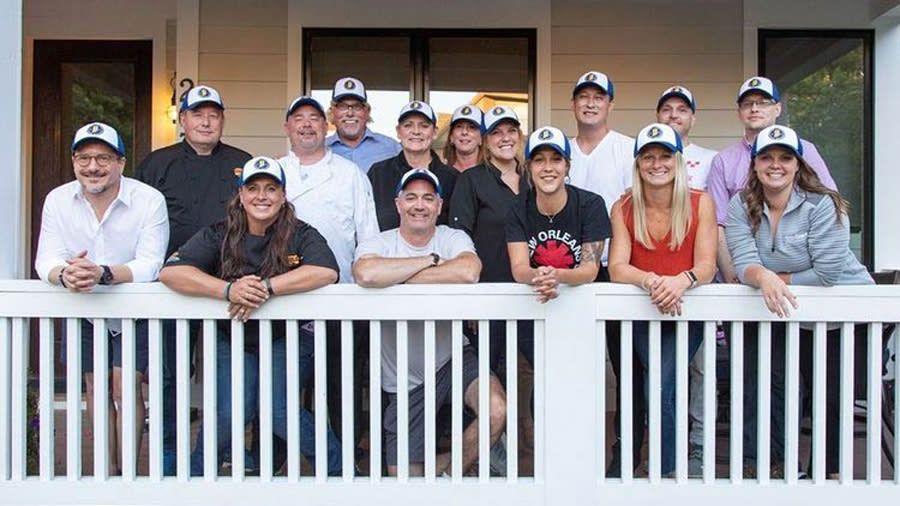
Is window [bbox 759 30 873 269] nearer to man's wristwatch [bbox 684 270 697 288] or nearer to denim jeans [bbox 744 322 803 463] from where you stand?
denim jeans [bbox 744 322 803 463]

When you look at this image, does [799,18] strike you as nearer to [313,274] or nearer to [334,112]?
[334,112]

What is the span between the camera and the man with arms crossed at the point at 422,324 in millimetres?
2980

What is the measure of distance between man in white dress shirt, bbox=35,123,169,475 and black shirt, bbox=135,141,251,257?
459mm

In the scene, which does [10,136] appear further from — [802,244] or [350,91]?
[802,244]

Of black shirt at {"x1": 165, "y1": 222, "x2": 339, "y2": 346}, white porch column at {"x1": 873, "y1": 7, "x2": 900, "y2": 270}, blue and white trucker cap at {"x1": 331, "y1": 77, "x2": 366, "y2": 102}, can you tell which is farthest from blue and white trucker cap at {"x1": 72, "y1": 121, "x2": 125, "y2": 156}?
white porch column at {"x1": 873, "y1": 7, "x2": 900, "y2": 270}

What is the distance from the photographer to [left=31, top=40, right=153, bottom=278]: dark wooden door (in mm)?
5637

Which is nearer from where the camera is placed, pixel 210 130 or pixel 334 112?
pixel 210 130

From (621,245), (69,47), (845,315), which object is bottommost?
(845,315)

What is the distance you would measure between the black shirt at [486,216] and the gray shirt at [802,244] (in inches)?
33.7

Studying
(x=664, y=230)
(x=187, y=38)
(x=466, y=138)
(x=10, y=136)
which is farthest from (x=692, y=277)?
(x=187, y=38)

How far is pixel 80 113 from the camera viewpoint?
5.75 metres

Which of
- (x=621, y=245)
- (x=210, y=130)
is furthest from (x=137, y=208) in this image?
(x=621, y=245)

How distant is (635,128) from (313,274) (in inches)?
126

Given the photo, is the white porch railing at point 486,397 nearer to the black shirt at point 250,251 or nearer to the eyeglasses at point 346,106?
the black shirt at point 250,251
